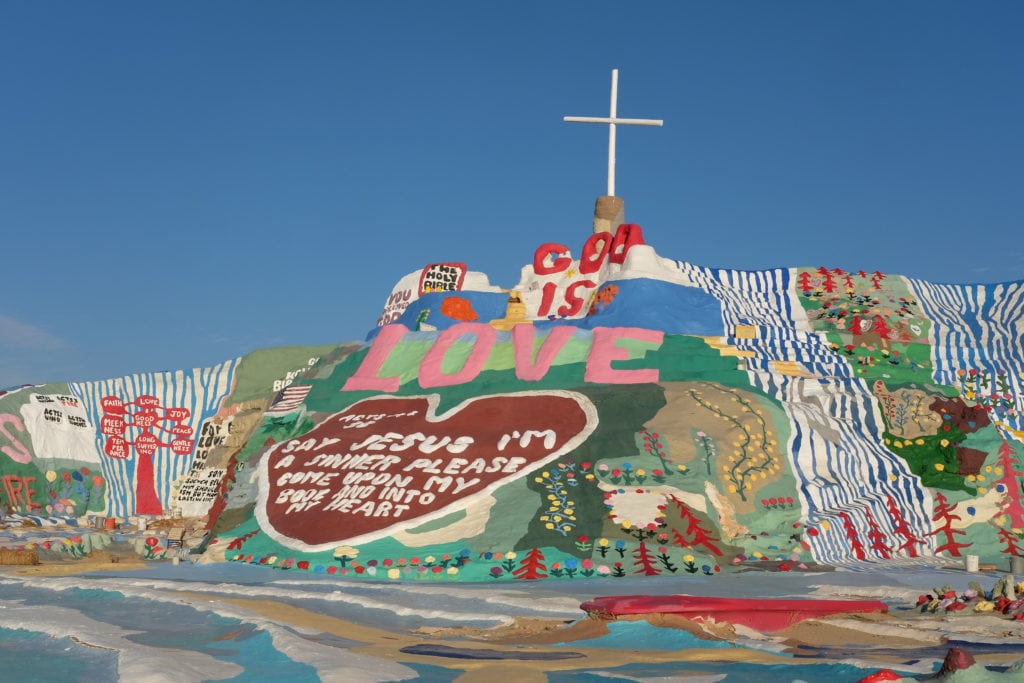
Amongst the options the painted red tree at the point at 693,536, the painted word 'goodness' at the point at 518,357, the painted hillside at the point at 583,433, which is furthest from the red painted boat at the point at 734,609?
the painted word 'goodness' at the point at 518,357

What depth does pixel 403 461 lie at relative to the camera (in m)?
26.9

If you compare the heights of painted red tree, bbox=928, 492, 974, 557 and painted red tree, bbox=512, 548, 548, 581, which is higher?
painted red tree, bbox=928, 492, 974, 557

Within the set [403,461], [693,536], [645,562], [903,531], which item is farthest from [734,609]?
[403,461]

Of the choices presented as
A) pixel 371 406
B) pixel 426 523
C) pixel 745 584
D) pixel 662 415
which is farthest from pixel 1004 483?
pixel 371 406

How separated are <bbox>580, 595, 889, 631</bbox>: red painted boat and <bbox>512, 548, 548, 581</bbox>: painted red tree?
5.69 metres

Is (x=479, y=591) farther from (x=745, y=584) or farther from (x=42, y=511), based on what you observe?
(x=42, y=511)

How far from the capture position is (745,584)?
19781mm

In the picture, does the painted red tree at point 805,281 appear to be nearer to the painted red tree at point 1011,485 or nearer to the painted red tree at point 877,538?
the painted red tree at point 1011,485

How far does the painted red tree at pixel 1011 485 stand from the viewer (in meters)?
26.3

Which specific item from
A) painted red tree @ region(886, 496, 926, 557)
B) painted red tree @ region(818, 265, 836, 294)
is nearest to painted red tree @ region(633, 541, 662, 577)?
painted red tree @ region(886, 496, 926, 557)

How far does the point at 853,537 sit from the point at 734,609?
10393 mm

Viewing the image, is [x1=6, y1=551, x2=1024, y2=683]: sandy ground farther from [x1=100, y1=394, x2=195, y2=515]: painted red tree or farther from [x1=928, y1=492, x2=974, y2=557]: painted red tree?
[x1=100, y1=394, x2=195, y2=515]: painted red tree

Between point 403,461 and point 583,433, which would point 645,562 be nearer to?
point 583,433

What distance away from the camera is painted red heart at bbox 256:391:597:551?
2466 cm
